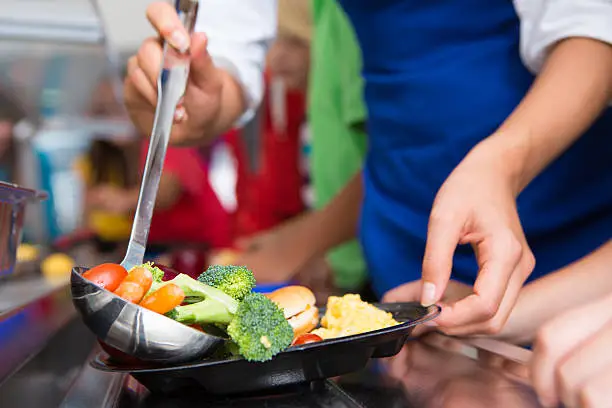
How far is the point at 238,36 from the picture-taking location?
1.19m

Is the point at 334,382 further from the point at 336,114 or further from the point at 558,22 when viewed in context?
the point at 336,114

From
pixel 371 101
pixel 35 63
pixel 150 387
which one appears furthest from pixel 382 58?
pixel 35 63

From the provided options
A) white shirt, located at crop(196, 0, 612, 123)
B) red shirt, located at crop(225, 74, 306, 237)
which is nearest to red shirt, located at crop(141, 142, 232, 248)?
red shirt, located at crop(225, 74, 306, 237)

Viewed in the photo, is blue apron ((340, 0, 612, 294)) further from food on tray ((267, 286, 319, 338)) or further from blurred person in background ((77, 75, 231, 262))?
blurred person in background ((77, 75, 231, 262))

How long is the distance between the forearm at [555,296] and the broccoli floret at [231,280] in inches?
15.6

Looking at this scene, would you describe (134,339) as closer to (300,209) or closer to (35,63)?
(35,63)

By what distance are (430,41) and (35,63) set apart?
4.01 feet

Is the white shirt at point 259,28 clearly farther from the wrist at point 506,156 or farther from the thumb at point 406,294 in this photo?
the thumb at point 406,294

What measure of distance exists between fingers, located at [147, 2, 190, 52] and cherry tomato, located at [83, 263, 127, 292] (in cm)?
39

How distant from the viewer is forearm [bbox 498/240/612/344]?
0.85 metres

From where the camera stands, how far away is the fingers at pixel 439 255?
0.70 m

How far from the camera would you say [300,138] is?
3.49 m

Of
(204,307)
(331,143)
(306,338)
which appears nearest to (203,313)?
(204,307)

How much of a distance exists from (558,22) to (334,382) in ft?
2.02
